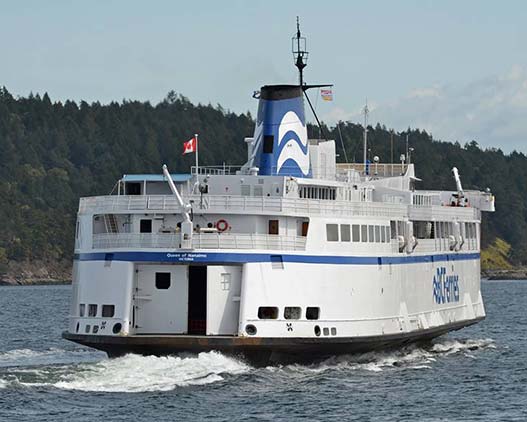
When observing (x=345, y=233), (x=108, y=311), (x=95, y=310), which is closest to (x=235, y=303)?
(x=108, y=311)

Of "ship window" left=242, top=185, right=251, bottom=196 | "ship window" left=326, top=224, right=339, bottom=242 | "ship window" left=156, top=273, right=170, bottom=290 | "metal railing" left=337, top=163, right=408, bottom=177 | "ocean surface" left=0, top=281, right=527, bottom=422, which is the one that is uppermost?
"metal railing" left=337, top=163, right=408, bottom=177

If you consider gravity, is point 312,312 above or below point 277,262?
below

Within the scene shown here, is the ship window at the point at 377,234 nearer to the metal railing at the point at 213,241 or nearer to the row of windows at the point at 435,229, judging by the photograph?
the metal railing at the point at 213,241

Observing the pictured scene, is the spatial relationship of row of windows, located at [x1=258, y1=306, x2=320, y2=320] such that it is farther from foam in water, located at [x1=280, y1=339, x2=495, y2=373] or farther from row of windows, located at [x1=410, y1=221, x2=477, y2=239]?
row of windows, located at [x1=410, y1=221, x2=477, y2=239]

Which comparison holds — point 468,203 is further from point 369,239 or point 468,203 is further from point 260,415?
point 260,415

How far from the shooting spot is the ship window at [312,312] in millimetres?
42031

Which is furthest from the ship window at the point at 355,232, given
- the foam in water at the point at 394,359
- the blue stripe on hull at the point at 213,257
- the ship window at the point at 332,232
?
the foam in water at the point at 394,359

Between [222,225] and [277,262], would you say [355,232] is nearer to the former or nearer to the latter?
[277,262]

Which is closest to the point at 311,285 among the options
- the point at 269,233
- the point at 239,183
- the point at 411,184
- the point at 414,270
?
the point at 269,233

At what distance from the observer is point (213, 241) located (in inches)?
1624

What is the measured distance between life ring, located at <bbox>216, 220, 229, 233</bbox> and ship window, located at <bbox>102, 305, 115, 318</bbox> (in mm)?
3727

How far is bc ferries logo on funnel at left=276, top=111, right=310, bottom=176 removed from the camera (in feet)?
155

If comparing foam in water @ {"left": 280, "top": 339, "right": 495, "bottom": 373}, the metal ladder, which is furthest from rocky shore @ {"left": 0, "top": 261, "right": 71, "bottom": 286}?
the metal ladder

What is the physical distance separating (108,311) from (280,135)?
350 inches
